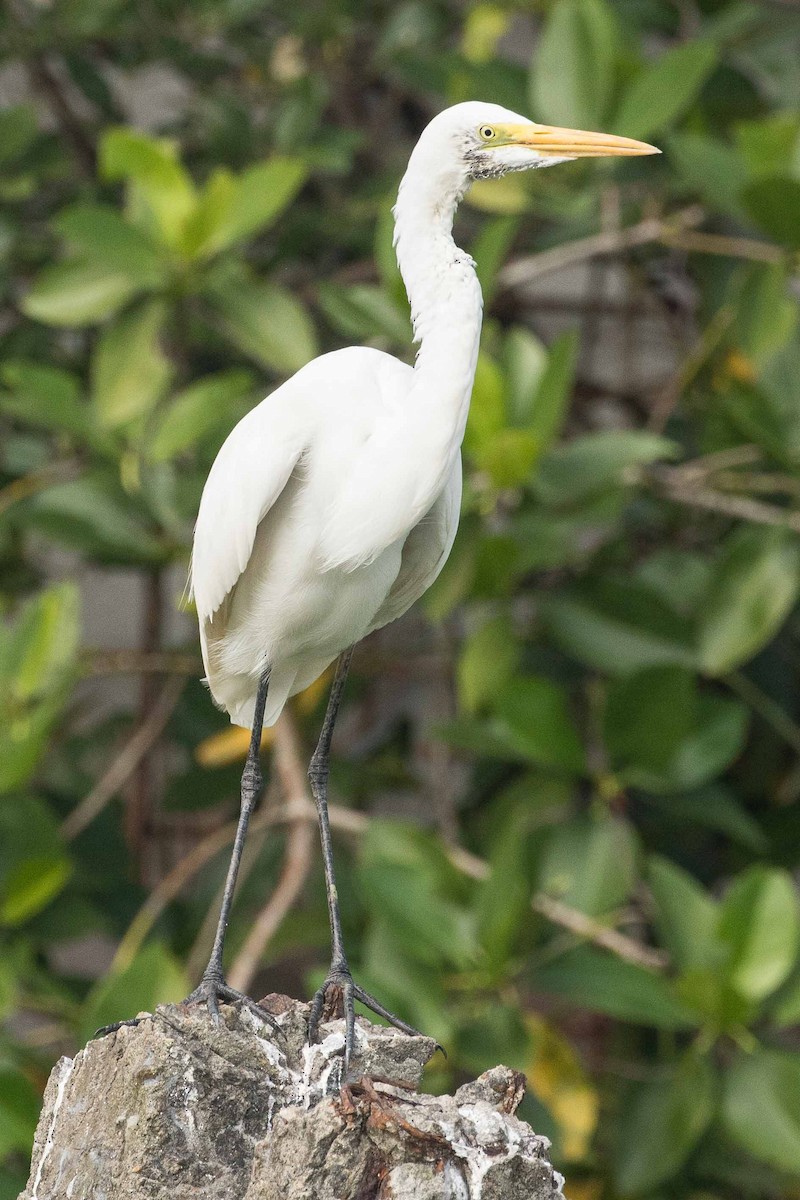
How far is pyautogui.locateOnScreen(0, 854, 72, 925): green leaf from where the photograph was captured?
2588mm

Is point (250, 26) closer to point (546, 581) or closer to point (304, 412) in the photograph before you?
point (546, 581)

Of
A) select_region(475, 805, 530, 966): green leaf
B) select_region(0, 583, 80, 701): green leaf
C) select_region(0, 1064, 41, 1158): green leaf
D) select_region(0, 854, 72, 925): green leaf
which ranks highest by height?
select_region(0, 583, 80, 701): green leaf

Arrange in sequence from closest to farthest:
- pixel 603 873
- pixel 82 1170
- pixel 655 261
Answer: pixel 82 1170 < pixel 603 873 < pixel 655 261

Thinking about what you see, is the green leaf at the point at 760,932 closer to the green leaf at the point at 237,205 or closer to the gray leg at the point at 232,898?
the gray leg at the point at 232,898

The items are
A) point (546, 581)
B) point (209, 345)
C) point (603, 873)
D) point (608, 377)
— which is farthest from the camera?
point (608, 377)

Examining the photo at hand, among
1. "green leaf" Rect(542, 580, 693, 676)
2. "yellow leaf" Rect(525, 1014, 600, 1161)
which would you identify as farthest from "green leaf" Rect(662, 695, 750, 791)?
"yellow leaf" Rect(525, 1014, 600, 1161)

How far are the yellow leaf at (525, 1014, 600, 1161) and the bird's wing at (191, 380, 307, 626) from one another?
151 centimetres

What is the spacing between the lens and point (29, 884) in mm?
2596

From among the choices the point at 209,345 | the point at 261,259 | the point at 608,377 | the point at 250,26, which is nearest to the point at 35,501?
the point at 209,345

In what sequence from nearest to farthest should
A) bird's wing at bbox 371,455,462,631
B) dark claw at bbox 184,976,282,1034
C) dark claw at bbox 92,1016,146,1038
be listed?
dark claw at bbox 92,1016,146,1038 → dark claw at bbox 184,976,282,1034 → bird's wing at bbox 371,455,462,631

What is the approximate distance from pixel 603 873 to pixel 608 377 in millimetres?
2231

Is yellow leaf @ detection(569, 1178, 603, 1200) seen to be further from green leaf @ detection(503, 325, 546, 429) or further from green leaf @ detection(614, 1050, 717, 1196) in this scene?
green leaf @ detection(503, 325, 546, 429)

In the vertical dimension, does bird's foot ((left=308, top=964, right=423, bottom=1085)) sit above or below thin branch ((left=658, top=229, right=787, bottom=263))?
below

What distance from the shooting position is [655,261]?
12.7 feet
